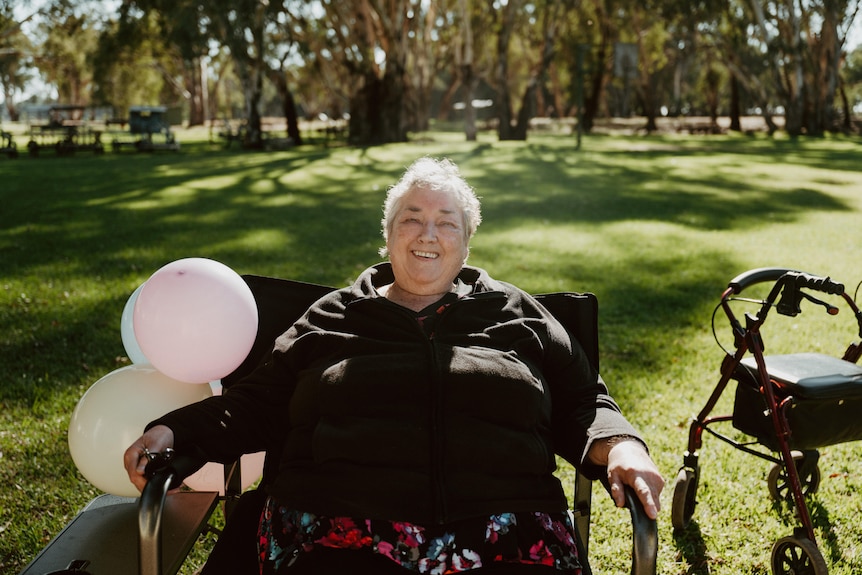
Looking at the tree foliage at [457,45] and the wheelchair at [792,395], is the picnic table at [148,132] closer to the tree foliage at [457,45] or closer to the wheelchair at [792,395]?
the tree foliage at [457,45]

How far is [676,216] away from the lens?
11492 mm

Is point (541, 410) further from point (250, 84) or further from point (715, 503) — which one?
point (250, 84)

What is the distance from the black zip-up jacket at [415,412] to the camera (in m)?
2.28

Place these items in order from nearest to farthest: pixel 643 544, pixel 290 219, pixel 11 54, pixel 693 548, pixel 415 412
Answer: pixel 643 544 < pixel 415 412 < pixel 693 548 < pixel 290 219 < pixel 11 54

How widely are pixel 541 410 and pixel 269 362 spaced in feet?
3.11

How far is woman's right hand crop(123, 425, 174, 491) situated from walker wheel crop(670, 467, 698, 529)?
216 centimetres

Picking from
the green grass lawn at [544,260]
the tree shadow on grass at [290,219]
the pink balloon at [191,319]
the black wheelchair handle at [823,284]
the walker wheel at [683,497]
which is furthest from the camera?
the tree shadow on grass at [290,219]

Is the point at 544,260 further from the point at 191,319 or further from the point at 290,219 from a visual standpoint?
the point at 191,319

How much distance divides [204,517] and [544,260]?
6465 mm

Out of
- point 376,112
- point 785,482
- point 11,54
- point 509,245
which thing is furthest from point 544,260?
point 11,54

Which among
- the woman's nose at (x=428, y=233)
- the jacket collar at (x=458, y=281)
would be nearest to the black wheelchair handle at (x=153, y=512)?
the jacket collar at (x=458, y=281)

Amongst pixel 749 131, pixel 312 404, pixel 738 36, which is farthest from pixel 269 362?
pixel 749 131

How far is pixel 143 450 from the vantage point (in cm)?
224

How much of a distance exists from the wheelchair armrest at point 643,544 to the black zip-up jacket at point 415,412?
0.40m
